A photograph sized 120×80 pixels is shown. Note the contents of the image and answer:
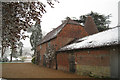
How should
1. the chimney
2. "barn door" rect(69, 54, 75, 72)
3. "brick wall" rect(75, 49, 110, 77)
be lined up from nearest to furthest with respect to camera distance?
"brick wall" rect(75, 49, 110, 77), "barn door" rect(69, 54, 75, 72), the chimney

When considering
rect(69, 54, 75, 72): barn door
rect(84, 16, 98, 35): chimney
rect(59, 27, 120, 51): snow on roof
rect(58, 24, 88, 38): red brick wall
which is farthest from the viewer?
rect(84, 16, 98, 35): chimney

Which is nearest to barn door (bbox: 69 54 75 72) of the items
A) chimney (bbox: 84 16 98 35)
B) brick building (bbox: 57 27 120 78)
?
brick building (bbox: 57 27 120 78)

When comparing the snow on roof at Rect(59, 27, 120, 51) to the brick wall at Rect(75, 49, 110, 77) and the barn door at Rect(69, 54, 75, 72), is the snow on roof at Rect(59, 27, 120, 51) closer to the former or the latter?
the brick wall at Rect(75, 49, 110, 77)

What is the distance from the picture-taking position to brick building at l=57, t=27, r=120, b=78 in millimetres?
10531

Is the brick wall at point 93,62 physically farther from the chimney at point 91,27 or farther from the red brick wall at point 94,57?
the chimney at point 91,27

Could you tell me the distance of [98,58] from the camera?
11977mm

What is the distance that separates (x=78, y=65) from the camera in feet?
48.9

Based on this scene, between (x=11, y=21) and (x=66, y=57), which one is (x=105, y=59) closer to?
(x=66, y=57)

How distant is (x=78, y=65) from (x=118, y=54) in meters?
5.64

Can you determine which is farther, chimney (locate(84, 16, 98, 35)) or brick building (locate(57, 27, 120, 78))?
chimney (locate(84, 16, 98, 35))

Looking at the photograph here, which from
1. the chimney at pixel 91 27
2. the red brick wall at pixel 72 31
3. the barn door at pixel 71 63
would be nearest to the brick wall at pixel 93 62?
the barn door at pixel 71 63

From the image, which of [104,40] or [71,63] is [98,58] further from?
[71,63]

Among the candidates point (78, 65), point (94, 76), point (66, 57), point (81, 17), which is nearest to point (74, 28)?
point (66, 57)

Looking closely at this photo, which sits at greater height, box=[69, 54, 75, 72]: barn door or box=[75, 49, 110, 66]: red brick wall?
box=[75, 49, 110, 66]: red brick wall
